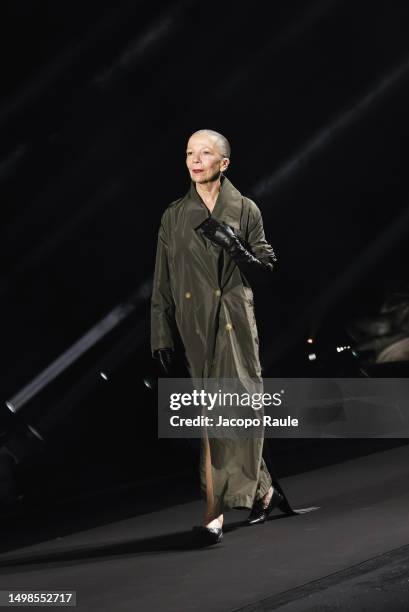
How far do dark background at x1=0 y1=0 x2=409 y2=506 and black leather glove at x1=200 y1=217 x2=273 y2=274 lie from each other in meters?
2.29

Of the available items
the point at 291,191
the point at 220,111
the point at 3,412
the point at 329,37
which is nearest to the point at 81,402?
the point at 3,412

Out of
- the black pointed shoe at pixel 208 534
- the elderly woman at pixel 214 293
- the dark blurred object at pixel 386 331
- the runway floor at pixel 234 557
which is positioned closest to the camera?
the runway floor at pixel 234 557

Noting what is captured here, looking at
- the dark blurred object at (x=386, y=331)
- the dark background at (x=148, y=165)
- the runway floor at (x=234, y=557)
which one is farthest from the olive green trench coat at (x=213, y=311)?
the dark blurred object at (x=386, y=331)

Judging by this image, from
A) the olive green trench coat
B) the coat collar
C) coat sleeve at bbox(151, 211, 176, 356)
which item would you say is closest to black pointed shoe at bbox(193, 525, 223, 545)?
the olive green trench coat

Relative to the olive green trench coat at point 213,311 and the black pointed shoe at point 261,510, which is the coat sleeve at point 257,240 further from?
the black pointed shoe at point 261,510

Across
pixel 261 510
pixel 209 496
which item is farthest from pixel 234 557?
pixel 261 510

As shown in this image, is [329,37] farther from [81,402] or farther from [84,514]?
[84,514]

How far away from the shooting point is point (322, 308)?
11375 millimetres

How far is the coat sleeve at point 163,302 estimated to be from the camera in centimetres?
435

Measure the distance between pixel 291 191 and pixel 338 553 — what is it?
701 cm

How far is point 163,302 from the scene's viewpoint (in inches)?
174

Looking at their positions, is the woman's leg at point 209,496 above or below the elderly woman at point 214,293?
below

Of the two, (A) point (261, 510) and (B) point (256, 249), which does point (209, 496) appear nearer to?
(A) point (261, 510)

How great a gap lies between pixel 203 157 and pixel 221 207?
0.19 metres
